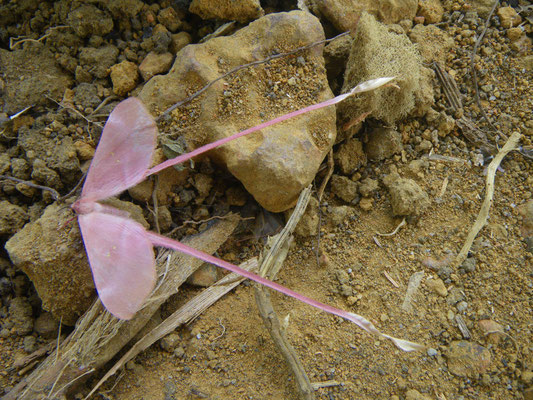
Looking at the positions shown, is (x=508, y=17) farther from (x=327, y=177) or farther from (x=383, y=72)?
(x=327, y=177)

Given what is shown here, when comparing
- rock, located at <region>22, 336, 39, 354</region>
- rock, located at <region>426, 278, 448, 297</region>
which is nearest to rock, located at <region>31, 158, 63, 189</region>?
rock, located at <region>22, 336, 39, 354</region>

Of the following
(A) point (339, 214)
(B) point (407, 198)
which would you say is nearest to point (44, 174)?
(A) point (339, 214)

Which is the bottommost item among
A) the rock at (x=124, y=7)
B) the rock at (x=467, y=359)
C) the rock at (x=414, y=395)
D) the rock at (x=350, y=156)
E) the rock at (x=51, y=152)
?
the rock at (x=414, y=395)

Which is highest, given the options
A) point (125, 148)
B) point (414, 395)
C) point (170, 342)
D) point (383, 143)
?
point (125, 148)

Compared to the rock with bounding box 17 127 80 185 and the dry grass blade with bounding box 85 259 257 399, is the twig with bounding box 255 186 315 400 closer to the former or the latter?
the dry grass blade with bounding box 85 259 257 399

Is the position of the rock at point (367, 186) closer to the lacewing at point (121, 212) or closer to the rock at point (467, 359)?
the lacewing at point (121, 212)

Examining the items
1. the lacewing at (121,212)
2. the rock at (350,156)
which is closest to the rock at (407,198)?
the rock at (350,156)
